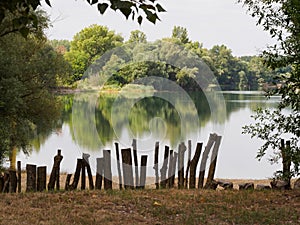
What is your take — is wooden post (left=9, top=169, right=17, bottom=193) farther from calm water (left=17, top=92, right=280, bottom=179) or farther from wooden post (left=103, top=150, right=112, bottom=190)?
calm water (left=17, top=92, right=280, bottom=179)

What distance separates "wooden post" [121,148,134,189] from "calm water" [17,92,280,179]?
507cm

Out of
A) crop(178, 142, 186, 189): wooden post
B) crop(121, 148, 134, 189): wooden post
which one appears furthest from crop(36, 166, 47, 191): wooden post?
crop(178, 142, 186, 189): wooden post

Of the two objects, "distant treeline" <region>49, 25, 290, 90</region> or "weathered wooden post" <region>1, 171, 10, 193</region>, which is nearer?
"weathered wooden post" <region>1, 171, 10, 193</region>

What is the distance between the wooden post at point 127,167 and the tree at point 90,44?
16527mm

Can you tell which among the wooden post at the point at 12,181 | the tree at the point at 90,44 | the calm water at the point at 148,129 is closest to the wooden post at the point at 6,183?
the wooden post at the point at 12,181

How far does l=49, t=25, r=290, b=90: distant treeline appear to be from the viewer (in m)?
14.8

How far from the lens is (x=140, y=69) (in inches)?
592

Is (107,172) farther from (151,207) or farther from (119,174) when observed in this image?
(151,207)

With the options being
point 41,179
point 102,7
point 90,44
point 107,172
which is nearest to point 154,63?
point 107,172

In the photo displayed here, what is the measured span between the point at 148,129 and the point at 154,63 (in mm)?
2246

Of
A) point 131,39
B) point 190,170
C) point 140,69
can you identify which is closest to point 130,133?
point 140,69

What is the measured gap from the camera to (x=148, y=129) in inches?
577

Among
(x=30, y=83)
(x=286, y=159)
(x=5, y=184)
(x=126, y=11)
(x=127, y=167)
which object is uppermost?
(x=30, y=83)

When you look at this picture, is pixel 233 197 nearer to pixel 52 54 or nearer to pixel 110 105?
pixel 52 54
